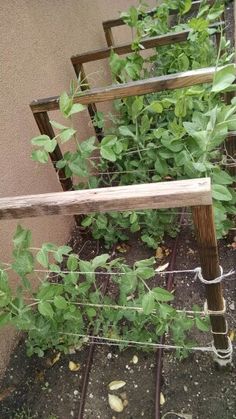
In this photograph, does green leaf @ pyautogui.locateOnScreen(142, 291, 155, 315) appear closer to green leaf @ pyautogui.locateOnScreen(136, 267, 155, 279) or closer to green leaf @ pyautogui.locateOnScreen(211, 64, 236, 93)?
green leaf @ pyautogui.locateOnScreen(136, 267, 155, 279)

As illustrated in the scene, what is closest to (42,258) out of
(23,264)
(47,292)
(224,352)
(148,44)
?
(23,264)

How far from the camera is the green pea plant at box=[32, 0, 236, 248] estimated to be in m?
Answer: 1.92

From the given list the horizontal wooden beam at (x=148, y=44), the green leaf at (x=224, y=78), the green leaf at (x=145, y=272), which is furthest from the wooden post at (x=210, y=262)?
the horizontal wooden beam at (x=148, y=44)

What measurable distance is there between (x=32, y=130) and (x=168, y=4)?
1886 millimetres

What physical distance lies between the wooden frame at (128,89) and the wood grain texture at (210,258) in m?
0.96

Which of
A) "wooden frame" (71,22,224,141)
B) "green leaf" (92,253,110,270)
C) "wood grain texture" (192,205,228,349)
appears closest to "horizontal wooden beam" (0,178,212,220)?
"wood grain texture" (192,205,228,349)

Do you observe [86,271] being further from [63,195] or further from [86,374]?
[86,374]

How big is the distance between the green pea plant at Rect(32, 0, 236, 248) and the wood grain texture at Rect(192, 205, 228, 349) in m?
0.33

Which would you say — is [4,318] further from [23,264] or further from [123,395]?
[123,395]

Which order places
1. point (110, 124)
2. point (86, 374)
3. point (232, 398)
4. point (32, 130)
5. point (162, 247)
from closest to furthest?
point (232, 398), point (86, 374), point (32, 130), point (162, 247), point (110, 124)

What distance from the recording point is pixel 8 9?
2480 mm

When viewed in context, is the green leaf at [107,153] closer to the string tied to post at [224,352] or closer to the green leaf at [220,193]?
the green leaf at [220,193]

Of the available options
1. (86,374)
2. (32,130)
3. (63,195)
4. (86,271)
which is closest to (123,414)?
(86,374)

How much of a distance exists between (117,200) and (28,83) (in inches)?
64.8
